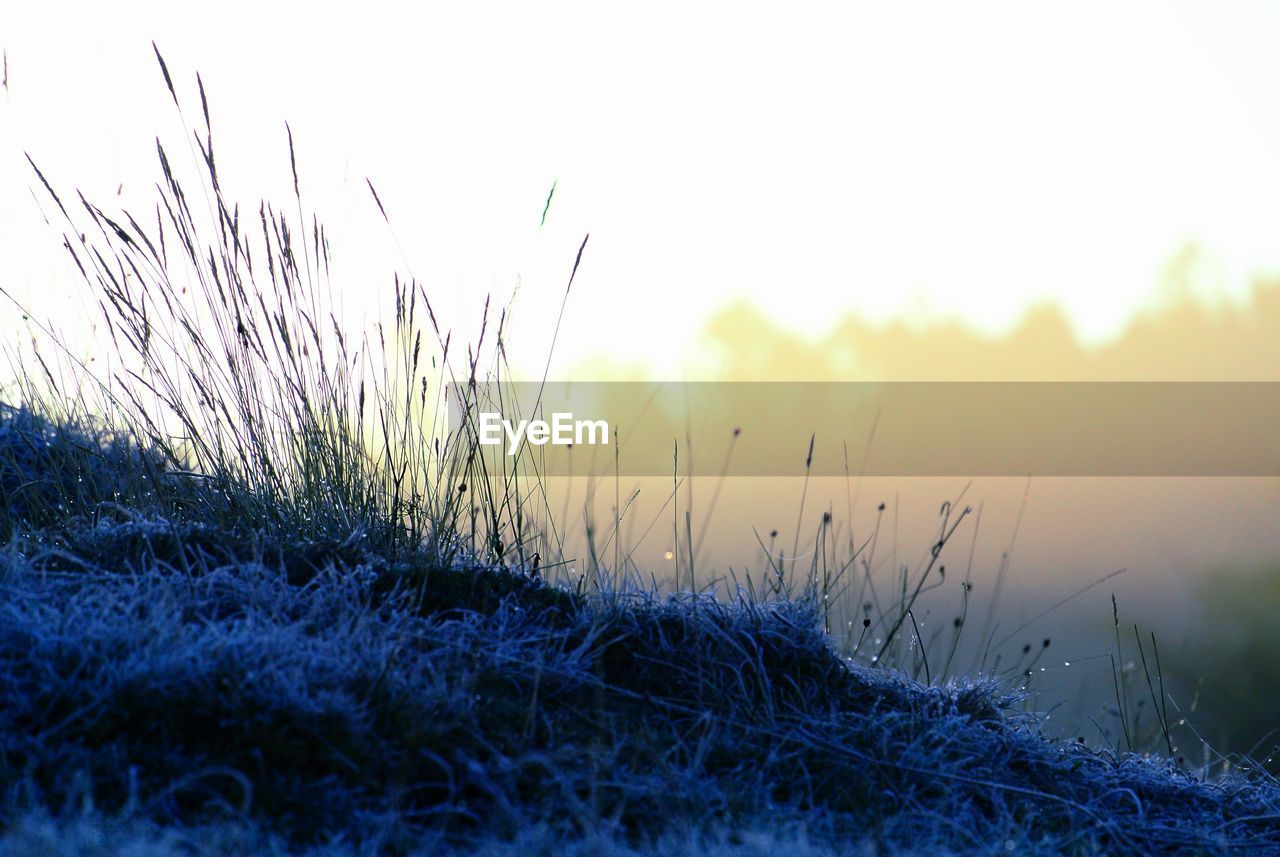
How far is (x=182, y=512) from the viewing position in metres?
3.40

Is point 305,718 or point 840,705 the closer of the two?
point 305,718

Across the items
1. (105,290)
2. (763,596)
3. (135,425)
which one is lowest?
(763,596)

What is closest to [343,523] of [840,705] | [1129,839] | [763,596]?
[763,596]

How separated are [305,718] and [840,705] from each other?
1.34 meters

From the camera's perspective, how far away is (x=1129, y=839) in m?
2.39

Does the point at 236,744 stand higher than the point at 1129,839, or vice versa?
the point at 236,744

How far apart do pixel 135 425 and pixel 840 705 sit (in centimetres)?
246

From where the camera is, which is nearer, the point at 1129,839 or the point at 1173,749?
the point at 1129,839

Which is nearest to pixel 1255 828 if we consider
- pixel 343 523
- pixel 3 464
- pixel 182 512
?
pixel 343 523

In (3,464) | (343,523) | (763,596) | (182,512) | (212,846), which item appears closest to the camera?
(212,846)

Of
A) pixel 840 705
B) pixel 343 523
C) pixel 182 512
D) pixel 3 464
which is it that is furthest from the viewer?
pixel 3 464

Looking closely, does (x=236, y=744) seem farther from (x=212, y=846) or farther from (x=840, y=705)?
(x=840, y=705)

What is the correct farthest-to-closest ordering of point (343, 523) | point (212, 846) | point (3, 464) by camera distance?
point (3, 464) < point (343, 523) < point (212, 846)

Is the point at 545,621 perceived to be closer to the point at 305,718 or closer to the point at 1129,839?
the point at 305,718
